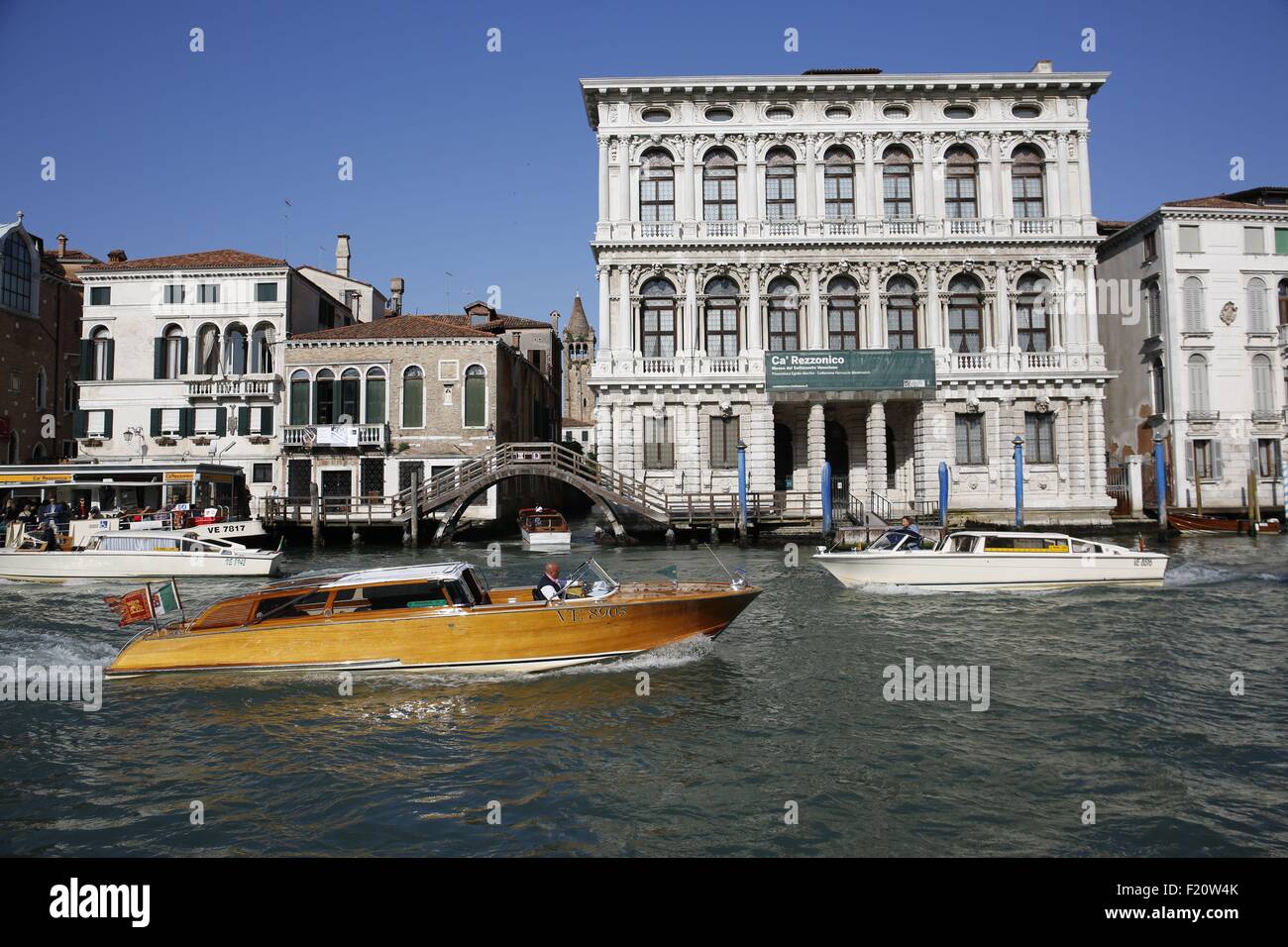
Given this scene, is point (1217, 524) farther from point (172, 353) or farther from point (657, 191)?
point (172, 353)

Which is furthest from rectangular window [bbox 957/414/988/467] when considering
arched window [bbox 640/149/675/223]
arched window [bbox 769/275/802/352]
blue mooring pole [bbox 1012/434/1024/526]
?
arched window [bbox 640/149/675/223]

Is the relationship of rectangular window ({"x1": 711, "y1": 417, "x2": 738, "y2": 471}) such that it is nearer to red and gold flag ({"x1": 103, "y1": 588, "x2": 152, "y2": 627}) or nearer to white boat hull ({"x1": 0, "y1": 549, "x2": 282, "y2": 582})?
white boat hull ({"x1": 0, "y1": 549, "x2": 282, "y2": 582})

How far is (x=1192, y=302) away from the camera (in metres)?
37.2

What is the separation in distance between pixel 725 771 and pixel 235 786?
185 inches

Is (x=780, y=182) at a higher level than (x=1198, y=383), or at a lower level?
higher

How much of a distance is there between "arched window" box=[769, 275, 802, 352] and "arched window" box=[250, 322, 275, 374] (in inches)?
876

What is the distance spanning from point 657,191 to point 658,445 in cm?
1076

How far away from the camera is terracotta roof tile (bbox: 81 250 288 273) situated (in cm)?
3738

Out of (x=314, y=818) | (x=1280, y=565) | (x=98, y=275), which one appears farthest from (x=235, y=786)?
(x=98, y=275)

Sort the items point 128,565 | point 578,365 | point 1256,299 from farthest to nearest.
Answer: point 578,365, point 1256,299, point 128,565

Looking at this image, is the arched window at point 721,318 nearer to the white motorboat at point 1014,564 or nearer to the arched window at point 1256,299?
the white motorboat at point 1014,564

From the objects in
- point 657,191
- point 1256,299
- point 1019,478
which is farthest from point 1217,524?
point 657,191

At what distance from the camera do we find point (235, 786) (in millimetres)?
8008

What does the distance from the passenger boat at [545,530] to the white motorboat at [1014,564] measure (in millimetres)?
14426
